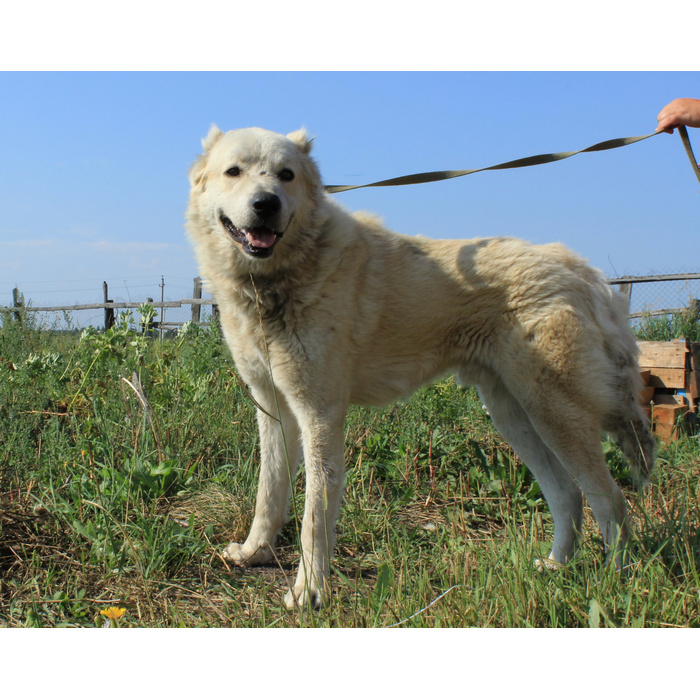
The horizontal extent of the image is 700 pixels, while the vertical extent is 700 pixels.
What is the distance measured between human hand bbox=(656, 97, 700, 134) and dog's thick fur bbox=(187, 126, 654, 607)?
2.91 ft

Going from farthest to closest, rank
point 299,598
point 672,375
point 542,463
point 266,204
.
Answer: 1. point 672,375
2. point 542,463
3. point 266,204
4. point 299,598

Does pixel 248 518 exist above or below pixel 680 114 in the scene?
below

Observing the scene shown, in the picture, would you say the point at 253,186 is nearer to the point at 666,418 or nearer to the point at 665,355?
the point at 666,418

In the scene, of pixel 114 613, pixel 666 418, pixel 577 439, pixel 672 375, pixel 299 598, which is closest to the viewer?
pixel 114 613

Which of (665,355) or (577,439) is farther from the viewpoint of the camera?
(665,355)

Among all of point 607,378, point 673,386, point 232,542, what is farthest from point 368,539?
point 673,386

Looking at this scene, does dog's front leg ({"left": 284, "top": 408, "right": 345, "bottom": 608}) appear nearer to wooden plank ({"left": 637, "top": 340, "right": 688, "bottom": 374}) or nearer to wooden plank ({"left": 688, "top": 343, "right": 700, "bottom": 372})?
wooden plank ({"left": 637, "top": 340, "right": 688, "bottom": 374})

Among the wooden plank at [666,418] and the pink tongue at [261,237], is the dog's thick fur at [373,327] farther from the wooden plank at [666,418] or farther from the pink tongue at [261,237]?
the wooden plank at [666,418]

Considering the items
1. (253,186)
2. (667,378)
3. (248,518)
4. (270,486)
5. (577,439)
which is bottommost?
(248,518)

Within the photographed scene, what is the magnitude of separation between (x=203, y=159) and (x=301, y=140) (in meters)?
0.58

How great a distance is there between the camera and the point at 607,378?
312 centimetres

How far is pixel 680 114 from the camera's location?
8.56ft

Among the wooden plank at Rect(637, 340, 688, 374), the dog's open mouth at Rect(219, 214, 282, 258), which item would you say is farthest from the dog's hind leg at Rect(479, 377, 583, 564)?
the wooden plank at Rect(637, 340, 688, 374)

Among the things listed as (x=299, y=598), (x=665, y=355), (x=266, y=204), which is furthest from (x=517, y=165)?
(x=665, y=355)
